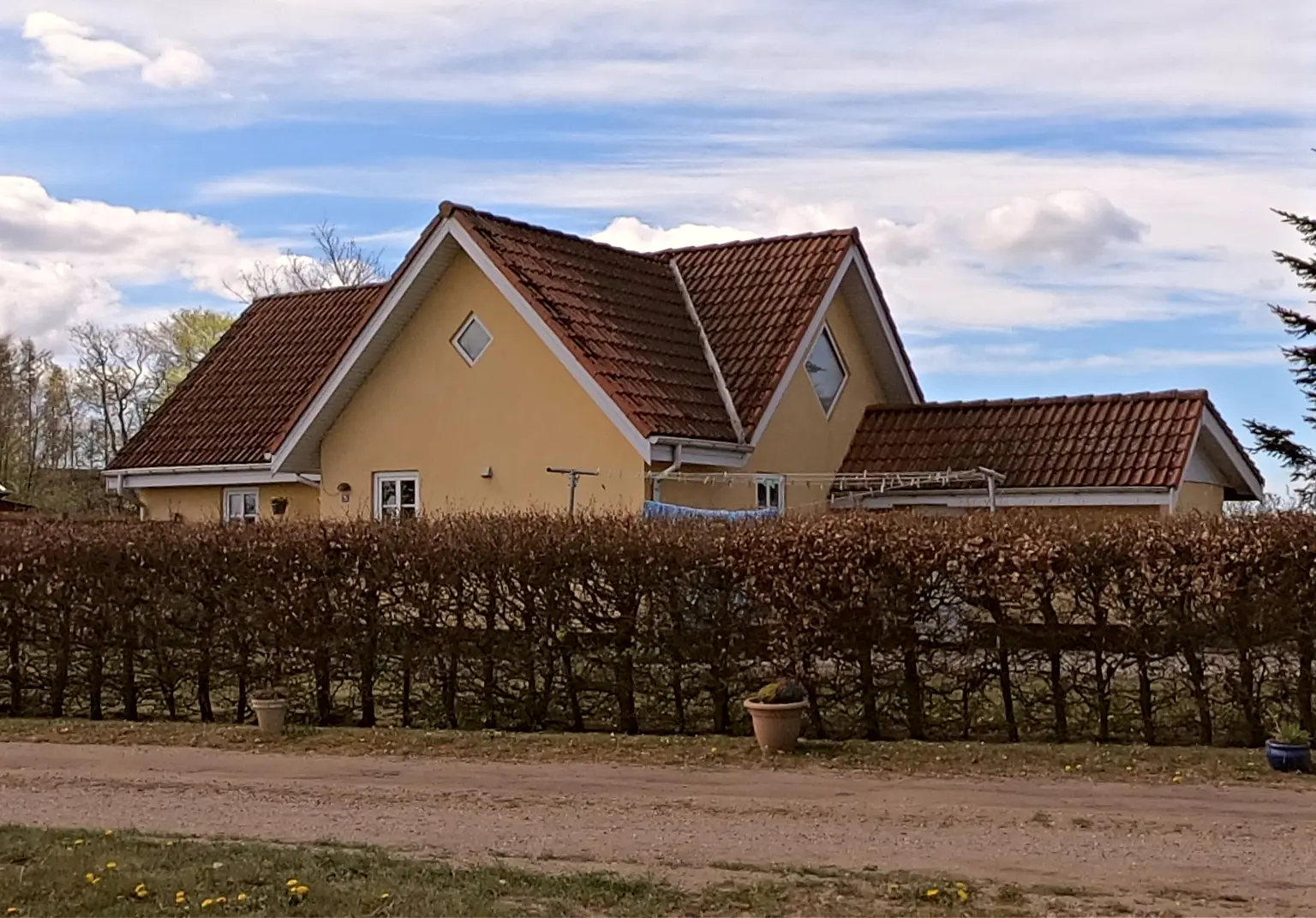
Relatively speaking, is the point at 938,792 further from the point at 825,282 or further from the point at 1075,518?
the point at 825,282

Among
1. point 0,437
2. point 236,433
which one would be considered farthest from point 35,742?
point 0,437

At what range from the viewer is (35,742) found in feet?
47.1

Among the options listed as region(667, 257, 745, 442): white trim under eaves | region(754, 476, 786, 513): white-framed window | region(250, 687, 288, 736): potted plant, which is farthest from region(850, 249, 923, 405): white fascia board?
region(250, 687, 288, 736): potted plant

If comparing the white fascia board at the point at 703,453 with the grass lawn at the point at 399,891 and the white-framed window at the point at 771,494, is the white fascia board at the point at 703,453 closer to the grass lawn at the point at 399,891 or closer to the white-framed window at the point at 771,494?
the white-framed window at the point at 771,494

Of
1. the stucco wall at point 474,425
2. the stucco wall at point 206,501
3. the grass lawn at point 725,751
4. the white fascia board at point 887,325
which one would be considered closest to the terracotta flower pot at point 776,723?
the grass lawn at point 725,751

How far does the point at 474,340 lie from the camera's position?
69.5 ft

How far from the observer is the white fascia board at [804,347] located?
20531 millimetres

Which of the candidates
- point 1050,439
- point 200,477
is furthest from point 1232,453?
point 200,477

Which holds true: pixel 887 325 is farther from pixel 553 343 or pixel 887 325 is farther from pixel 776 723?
pixel 776 723

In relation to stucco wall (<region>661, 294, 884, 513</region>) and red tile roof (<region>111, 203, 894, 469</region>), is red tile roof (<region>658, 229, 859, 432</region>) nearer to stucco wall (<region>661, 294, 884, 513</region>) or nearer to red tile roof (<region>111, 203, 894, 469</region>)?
red tile roof (<region>111, 203, 894, 469</region>)

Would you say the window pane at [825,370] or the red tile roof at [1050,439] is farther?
the window pane at [825,370]

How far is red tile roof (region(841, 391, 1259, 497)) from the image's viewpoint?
2022 cm

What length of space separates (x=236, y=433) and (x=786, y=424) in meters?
9.91

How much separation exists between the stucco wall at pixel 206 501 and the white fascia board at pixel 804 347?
7409mm
